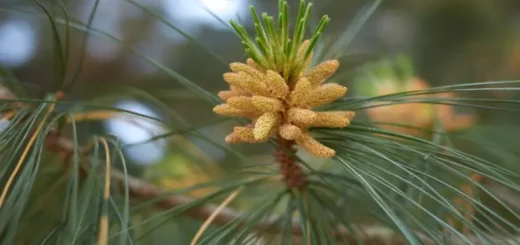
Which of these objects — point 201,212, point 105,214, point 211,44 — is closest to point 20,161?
point 105,214

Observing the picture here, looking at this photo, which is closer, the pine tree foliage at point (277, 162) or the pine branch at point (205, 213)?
the pine tree foliage at point (277, 162)

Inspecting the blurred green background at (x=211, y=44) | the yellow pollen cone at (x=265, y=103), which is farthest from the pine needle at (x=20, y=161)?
the blurred green background at (x=211, y=44)

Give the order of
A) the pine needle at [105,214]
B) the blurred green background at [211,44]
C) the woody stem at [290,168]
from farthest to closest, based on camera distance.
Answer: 1. the blurred green background at [211,44]
2. the woody stem at [290,168]
3. the pine needle at [105,214]

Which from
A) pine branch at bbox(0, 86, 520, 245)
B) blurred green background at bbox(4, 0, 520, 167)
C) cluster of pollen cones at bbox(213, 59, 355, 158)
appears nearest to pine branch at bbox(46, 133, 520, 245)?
pine branch at bbox(0, 86, 520, 245)

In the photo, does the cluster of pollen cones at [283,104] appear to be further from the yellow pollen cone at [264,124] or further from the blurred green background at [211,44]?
the blurred green background at [211,44]

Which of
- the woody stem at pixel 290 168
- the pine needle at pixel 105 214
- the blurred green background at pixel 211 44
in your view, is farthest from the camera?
the blurred green background at pixel 211 44

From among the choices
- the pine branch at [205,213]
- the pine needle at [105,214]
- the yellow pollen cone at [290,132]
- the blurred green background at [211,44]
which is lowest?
the pine branch at [205,213]

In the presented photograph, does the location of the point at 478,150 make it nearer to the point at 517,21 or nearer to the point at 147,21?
the point at 517,21

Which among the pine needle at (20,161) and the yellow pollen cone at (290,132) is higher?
the yellow pollen cone at (290,132)
